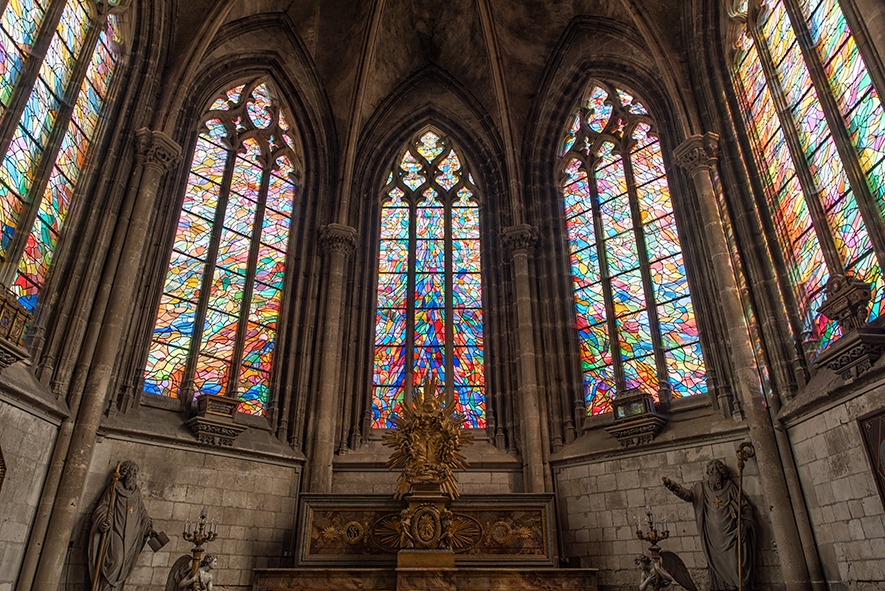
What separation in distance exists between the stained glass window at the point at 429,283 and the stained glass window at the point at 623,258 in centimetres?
230

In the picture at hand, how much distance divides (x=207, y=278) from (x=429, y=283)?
4728 mm

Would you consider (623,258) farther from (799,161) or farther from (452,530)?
(452,530)

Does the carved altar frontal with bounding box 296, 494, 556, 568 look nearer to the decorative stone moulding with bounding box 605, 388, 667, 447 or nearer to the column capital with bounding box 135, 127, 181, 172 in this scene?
the decorative stone moulding with bounding box 605, 388, 667, 447

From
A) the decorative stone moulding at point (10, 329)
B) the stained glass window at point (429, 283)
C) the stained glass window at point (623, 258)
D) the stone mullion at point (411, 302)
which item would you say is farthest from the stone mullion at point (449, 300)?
the decorative stone moulding at point (10, 329)

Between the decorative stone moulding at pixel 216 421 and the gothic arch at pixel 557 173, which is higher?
the gothic arch at pixel 557 173

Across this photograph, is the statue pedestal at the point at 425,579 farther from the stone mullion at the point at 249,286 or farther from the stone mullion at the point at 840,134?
the stone mullion at the point at 840,134

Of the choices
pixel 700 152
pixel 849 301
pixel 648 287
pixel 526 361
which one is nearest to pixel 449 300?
pixel 526 361

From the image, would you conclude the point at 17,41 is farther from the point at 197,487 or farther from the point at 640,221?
the point at 640,221

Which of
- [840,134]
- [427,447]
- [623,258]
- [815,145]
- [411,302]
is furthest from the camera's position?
[411,302]

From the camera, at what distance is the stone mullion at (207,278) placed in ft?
39.8

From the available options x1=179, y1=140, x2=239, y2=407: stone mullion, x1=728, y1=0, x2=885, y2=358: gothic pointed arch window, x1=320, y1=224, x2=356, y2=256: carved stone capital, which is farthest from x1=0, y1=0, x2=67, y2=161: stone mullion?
x1=728, y1=0, x2=885, y2=358: gothic pointed arch window

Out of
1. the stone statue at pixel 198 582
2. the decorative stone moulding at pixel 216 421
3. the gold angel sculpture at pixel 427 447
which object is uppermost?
the decorative stone moulding at pixel 216 421

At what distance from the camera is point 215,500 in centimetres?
1133

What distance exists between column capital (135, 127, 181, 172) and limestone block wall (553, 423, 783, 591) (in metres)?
9.14
